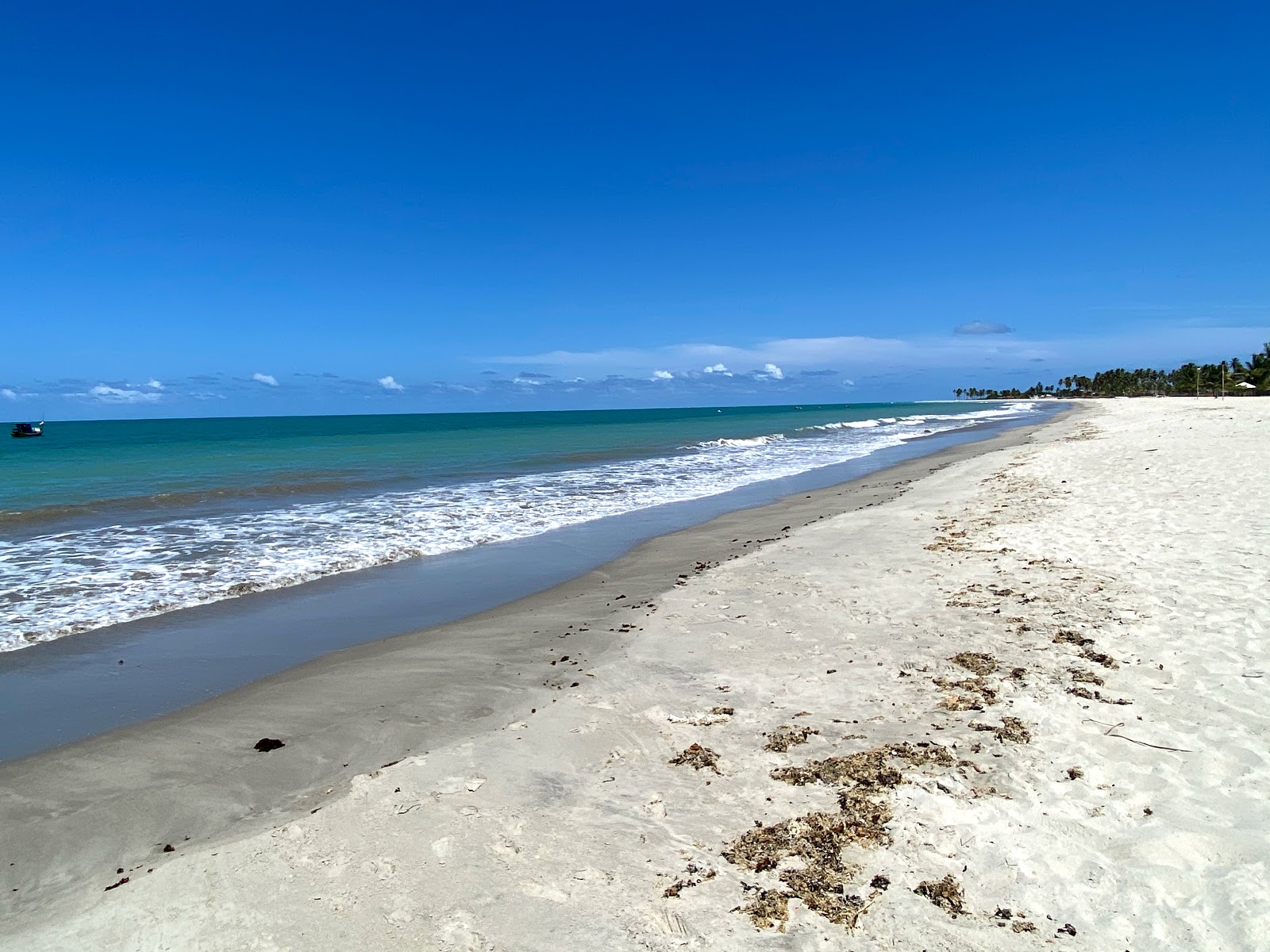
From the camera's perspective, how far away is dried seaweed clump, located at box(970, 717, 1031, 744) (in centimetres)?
446

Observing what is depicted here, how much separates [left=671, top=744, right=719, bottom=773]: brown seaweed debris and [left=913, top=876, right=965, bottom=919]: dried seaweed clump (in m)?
1.36

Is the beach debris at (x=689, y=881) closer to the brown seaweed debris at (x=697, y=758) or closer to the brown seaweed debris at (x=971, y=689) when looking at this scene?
the brown seaweed debris at (x=697, y=758)

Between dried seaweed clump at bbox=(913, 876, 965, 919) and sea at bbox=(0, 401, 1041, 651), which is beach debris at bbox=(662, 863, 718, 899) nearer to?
dried seaweed clump at bbox=(913, 876, 965, 919)

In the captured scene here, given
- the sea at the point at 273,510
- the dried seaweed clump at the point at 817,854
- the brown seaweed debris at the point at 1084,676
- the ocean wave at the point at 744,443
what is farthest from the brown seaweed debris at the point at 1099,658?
the ocean wave at the point at 744,443

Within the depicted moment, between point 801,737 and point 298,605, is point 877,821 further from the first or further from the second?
point 298,605

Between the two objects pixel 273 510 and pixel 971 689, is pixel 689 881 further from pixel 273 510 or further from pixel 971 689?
pixel 273 510

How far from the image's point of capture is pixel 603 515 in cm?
1623

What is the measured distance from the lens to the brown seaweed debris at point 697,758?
172 inches

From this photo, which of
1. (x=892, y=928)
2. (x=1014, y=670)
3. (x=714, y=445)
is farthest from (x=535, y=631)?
(x=714, y=445)

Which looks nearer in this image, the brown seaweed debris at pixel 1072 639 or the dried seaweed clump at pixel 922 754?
the dried seaweed clump at pixel 922 754

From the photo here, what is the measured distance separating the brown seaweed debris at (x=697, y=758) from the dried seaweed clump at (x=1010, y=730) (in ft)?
5.81

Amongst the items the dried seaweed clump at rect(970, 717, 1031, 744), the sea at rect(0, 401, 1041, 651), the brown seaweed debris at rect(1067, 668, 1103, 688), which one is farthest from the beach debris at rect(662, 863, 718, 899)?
the sea at rect(0, 401, 1041, 651)

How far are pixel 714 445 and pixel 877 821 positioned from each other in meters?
38.5

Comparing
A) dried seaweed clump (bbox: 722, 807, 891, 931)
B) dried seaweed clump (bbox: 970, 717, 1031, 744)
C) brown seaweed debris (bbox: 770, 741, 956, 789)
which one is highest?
dried seaweed clump (bbox: 970, 717, 1031, 744)
